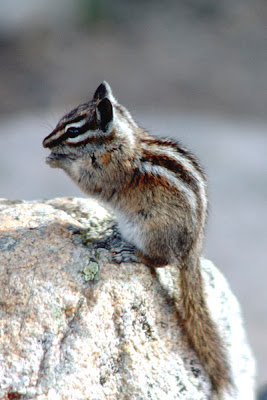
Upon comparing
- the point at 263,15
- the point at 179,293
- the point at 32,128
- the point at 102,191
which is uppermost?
the point at 263,15

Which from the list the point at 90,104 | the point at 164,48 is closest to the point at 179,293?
the point at 90,104

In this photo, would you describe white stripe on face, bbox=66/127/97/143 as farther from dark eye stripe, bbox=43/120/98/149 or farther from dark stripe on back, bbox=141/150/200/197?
dark stripe on back, bbox=141/150/200/197

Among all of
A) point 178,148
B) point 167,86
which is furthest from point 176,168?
point 167,86

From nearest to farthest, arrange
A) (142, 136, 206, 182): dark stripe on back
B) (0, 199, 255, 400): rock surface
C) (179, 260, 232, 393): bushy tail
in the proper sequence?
(0, 199, 255, 400): rock surface → (179, 260, 232, 393): bushy tail → (142, 136, 206, 182): dark stripe on back

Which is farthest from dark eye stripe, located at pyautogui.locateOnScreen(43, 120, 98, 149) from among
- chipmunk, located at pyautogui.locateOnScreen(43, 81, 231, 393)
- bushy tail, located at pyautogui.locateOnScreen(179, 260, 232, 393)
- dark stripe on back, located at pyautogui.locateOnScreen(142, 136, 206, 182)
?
bushy tail, located at pyautogui.locateOnScreen(179, 260, 232, 393)

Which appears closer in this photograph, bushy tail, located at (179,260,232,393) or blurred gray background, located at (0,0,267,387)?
bushy tail, located at (179,260,232,393)

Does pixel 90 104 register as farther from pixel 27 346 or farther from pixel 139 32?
pixel 139 32

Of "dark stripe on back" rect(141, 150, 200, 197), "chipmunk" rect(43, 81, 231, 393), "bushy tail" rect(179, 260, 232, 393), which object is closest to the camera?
"bushy tail" rect(179, 260, 232, 393)

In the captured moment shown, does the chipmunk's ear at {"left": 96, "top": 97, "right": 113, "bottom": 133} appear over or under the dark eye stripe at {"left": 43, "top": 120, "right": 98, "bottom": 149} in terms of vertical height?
over

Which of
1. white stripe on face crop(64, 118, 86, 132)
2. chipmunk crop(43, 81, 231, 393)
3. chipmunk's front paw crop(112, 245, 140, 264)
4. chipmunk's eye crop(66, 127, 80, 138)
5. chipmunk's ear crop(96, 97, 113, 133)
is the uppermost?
chipmunk's ear crop(96, 97, 113, 133)
